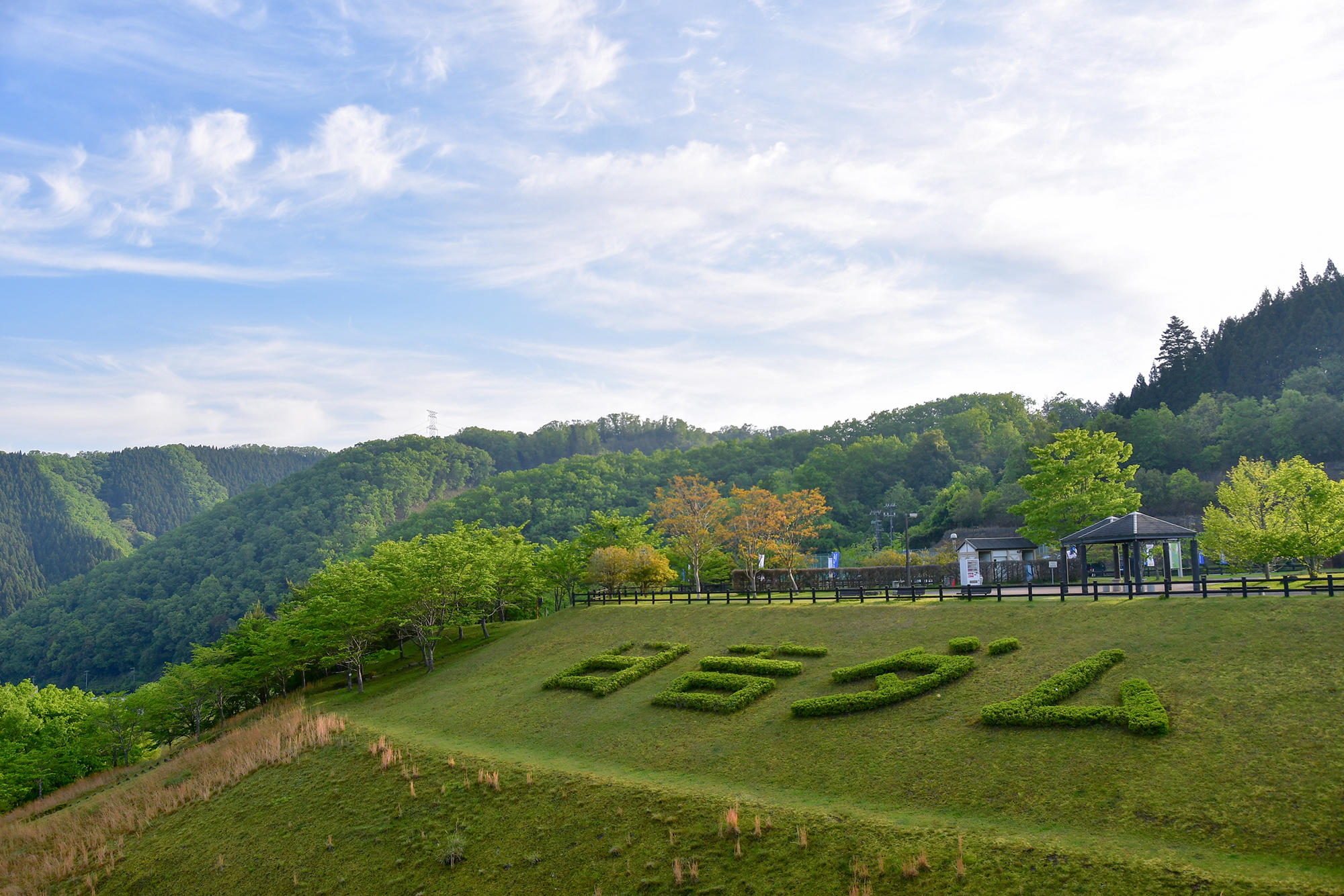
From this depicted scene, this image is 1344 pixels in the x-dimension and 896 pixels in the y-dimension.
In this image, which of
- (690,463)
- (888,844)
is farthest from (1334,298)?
(888,844)

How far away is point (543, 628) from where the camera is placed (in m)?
40.3

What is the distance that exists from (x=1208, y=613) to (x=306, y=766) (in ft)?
94.2

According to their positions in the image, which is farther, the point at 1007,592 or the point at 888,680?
the point at 1007,592

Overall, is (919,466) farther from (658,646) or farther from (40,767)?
(40,767)

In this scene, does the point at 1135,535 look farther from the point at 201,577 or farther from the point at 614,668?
the point at 201,577

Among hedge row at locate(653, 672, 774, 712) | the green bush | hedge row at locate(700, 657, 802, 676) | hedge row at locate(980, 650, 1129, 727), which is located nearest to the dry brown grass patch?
hedge row at locate(653, 672, 774, 712)

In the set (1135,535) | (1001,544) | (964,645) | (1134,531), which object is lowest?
(964,645)

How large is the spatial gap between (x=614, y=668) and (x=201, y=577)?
108923 mm

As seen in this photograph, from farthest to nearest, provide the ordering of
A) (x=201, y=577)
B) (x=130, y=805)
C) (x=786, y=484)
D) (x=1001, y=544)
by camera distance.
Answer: (x=201, y=577) → (x=786, y=484) → (x=1001, y=544) → (x=130, y=805)

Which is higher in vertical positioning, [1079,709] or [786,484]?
[786,484]

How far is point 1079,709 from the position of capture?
1867cm

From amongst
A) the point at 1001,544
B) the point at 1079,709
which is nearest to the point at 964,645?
the point at 1079,709

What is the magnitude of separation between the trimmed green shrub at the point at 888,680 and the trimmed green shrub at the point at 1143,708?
4543 mm

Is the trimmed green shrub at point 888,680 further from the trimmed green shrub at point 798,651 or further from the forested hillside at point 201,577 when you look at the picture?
the forested hillside at point 201,577
